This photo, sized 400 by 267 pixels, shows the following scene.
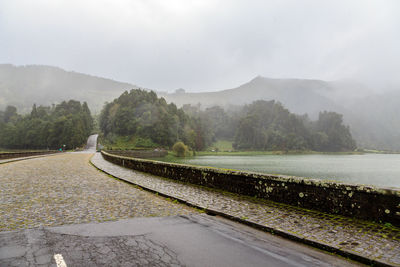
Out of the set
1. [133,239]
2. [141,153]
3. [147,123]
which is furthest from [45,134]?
[133,239]

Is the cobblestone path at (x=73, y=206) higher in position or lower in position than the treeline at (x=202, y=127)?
lower

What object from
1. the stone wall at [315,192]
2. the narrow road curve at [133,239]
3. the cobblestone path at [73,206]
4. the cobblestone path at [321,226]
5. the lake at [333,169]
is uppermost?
the stone wall at [315,192]

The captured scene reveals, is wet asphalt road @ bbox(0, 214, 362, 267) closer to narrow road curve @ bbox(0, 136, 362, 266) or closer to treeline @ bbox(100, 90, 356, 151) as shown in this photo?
narrow road curve @ bbox(0, 136, 362, 266)

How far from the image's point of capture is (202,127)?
162625mm

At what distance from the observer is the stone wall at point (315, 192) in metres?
4.96

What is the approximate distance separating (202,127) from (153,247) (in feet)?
520

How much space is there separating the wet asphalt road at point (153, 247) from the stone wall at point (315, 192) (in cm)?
186

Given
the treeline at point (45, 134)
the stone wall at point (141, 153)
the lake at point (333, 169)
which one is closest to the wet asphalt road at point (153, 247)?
the lake at point (333, 169)

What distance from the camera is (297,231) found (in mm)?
4871

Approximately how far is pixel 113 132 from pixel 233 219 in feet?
443

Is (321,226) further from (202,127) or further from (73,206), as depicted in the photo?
(202,127)

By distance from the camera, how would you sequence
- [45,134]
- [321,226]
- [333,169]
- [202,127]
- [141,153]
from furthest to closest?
[202,127] → [45,134] → [141,153] → [333,169] → [321,226]

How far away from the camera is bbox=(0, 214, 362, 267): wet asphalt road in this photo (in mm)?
3715

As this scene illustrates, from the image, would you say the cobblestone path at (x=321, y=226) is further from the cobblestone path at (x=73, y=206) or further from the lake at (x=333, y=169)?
the lake at (x=333, y=169)
